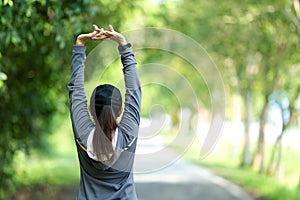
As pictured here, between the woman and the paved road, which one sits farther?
the paved road

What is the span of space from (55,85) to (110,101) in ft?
29.3

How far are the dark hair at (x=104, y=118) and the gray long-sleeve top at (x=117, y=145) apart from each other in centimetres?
6

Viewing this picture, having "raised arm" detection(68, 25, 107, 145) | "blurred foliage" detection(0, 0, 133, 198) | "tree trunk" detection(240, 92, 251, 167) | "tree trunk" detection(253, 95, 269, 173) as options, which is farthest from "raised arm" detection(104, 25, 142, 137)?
"tree trunk" detection(240, 92, 251, 167)

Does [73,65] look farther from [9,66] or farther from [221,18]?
[221,18]

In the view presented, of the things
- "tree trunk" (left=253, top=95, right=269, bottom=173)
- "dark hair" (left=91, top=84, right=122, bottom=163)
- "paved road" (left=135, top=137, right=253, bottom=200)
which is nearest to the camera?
"dark hair" (left=91, top=84, right=122, bottom=163)

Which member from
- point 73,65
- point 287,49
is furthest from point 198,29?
point 73,65

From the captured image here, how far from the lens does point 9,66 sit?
29.9ft

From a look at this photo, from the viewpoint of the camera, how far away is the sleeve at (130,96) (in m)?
3.68

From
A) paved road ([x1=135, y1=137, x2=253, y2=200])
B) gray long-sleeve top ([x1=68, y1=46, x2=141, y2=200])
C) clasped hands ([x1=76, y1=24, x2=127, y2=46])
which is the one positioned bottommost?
paved road ([x1=135, y1=137, x2=253, y2=200])

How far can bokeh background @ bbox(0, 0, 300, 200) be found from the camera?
7.34 m

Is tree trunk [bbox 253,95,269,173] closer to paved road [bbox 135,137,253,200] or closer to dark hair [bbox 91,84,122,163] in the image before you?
paved road [bbox 135,137,253,200]

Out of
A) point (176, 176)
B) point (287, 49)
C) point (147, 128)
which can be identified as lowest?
point (176, 176)

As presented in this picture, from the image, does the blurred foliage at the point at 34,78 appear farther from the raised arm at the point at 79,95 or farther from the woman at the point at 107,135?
the woman at the point at 107,135

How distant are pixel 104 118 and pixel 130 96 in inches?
11.0
